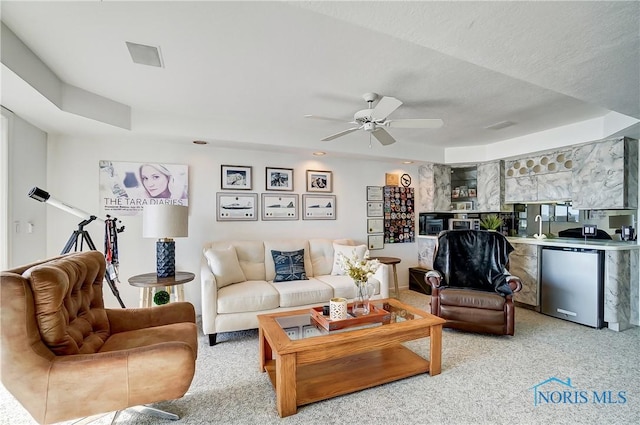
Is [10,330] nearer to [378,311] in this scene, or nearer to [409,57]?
[378,311]

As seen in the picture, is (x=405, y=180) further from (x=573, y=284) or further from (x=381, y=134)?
(x=573, y=284)

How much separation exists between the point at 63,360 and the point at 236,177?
2813mm

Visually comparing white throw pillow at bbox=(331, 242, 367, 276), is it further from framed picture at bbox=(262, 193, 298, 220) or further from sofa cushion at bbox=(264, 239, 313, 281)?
framed picture at bbox=(262, 193, 298, 220)

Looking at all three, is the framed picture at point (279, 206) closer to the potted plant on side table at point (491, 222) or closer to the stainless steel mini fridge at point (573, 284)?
the potted plant on side table at point (491, 222)

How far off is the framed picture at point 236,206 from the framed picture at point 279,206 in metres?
0.14

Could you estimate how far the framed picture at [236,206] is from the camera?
12.8ft

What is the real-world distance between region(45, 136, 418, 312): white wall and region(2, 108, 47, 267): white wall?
0.49 ft

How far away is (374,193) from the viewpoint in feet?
16.1

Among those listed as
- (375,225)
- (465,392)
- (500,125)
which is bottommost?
(465,392)

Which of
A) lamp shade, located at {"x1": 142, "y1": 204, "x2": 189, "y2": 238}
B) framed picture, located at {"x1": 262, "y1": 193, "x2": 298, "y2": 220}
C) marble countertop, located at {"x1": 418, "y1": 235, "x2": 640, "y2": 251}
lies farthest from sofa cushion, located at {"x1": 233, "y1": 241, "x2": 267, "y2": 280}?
marble countertop, located at {"x1": 418, "y1": 235, "x2": 640, "y2": 251}

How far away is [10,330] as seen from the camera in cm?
131

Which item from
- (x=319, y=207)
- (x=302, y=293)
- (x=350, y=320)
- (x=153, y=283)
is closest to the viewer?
(x=350, y=320)

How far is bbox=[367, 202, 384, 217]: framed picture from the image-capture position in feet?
15.9

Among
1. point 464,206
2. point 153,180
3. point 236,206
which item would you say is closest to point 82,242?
point 153,180
